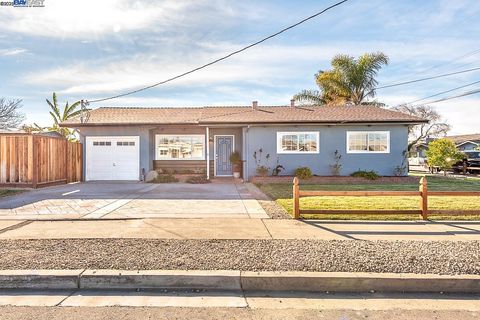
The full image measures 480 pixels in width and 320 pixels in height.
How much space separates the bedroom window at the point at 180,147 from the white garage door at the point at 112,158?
4.63ft

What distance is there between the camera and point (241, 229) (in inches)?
Answer: 267

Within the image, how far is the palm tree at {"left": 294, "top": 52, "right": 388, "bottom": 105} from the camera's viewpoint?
25109 mm

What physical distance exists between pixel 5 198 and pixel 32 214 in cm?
413

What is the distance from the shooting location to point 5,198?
11.3m

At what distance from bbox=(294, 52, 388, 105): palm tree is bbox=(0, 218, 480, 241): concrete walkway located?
66.1ft

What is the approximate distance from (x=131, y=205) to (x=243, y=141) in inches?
363

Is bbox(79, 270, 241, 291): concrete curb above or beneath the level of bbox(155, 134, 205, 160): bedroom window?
beneath

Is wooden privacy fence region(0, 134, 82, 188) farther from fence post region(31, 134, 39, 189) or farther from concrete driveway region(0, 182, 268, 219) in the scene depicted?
concrete driveway region(0, 182, 268, 219)

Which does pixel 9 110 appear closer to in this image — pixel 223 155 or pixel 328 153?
pixel 223 155

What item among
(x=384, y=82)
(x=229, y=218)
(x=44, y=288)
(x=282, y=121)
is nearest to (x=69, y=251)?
(x=44, y=288)

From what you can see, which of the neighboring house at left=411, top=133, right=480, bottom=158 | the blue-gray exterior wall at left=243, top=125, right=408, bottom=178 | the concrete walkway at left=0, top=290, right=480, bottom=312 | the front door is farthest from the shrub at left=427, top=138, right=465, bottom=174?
the concrete walkway at left=0, top=290, right=480, bottom=312

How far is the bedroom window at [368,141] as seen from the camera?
57.6ft

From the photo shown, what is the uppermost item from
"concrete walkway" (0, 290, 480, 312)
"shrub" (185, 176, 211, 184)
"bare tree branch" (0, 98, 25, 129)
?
"bare tree branch" (0, 98, 25, 129)

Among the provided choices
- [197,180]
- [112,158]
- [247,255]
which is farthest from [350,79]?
[247,255]
